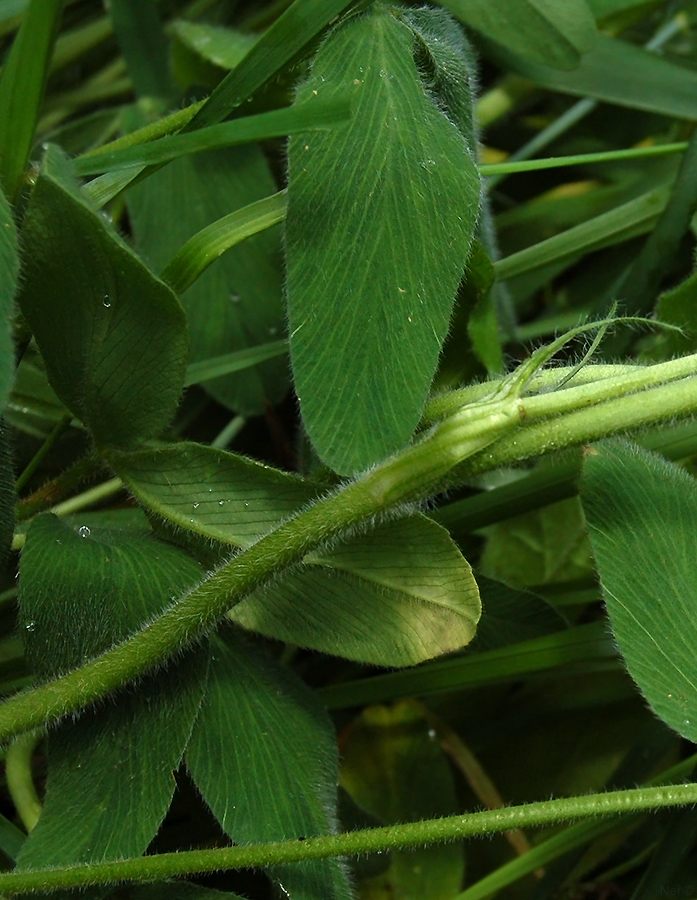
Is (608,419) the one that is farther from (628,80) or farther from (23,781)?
(628,80)

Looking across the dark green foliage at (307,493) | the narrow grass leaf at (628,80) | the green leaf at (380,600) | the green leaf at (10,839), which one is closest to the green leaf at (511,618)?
the dark green foliage at (307,493)

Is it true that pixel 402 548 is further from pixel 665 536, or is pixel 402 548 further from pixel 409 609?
pixel 665 536

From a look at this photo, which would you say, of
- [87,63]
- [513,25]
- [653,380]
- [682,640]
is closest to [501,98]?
[513,25]

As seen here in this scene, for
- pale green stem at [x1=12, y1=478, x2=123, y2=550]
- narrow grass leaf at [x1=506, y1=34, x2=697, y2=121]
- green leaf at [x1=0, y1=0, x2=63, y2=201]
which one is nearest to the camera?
green leaf at [x1=0, y1=0, x2=63, y2=201]

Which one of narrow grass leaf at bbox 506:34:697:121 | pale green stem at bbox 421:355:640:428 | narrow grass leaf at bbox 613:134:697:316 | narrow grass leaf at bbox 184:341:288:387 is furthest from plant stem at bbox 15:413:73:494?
narrow grass leaf at bbox 506:34:697:121

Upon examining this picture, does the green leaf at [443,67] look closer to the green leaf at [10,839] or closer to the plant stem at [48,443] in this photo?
the plant stem at [48,443]

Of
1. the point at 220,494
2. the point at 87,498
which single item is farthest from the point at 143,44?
the point at 220,494

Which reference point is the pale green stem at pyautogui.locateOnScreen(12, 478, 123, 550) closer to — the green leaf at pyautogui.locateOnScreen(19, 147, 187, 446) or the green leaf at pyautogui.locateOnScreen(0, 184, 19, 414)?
the green leaf at pyautogui.locateOnScreen(19, 147, 187, 446)
